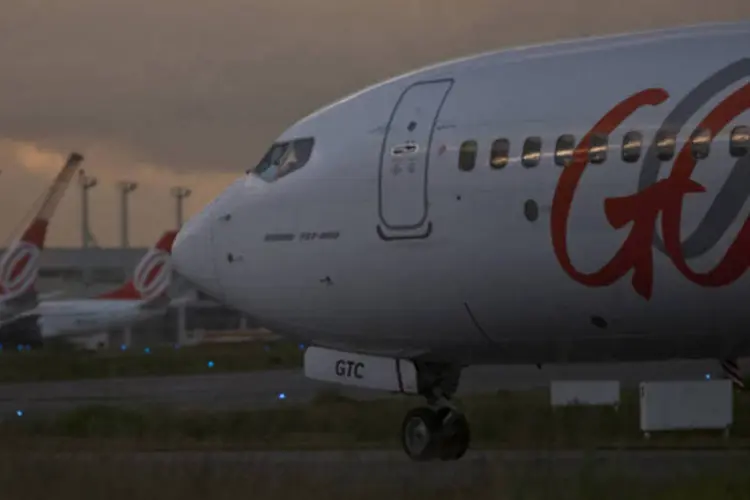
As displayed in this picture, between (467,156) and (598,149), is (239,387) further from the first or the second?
(598,149)

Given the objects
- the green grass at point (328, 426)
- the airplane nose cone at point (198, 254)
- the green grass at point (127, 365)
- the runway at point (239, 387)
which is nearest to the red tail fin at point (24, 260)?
the green grass at point (127, 365)

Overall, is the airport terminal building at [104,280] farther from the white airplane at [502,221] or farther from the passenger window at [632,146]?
the passenger window at [632,146]

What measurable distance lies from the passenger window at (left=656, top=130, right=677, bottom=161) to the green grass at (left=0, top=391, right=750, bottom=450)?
6.12 m

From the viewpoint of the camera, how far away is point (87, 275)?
10762 cm

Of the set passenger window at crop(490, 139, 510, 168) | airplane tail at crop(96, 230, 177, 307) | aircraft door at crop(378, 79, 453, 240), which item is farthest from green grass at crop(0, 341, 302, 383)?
passenger window at crop(490, 139, 510, 168)

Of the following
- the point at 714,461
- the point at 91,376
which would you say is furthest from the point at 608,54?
the point at 91,376

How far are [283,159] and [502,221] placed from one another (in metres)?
3.56

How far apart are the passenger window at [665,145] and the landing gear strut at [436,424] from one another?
13.4ft

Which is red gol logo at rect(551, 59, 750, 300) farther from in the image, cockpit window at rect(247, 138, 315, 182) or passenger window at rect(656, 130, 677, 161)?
cockpit window at rect(247, 138, 315, 182)

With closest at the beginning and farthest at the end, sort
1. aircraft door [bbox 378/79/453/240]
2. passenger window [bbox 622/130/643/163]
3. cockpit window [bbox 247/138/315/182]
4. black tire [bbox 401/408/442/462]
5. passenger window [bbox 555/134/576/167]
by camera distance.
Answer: passenger window [bbox 622/130/643/163]
passenger window [bbox 555/134/576/167]
aircraft door [bbox 378/79/453/240]
black tire [bbox 401/408/442/462]
cockpit window [bbox 247/138/315/182]

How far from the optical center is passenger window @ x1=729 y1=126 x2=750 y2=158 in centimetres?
1395

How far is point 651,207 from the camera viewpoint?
563 inches

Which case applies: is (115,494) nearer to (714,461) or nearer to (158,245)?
(714,461)

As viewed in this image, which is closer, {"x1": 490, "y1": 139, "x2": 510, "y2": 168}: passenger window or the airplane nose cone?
{"x1": 490, "y1": 139, "x2": 510, "y2": 168}: passenger window
